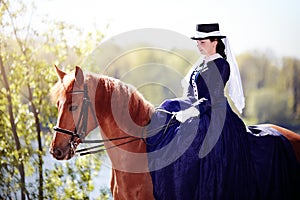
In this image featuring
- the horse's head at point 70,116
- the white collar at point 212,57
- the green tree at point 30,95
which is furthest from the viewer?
the green tree at point 30,95

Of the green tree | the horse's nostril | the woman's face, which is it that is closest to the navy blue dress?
the woman's face

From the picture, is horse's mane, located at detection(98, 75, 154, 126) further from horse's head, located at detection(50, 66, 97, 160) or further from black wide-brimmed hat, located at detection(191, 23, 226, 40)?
black wide-brimmed hat, located at detection(191, 23, 226, 40)

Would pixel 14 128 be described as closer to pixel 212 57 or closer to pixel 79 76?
pixel 79 76

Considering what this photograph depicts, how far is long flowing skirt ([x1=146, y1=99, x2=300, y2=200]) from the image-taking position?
10.2ft

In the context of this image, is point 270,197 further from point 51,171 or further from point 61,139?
point 51,171

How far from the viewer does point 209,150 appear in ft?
10.2

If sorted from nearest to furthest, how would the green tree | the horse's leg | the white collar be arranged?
the white collar → the horse's leg → the green tree

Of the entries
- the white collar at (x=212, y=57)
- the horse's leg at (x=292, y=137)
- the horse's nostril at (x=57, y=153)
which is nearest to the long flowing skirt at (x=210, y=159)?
the horse's leg at (x=292, y=137)

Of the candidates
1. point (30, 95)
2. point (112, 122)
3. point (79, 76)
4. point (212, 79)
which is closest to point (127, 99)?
point (112, 122)

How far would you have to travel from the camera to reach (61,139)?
3107 millimetres

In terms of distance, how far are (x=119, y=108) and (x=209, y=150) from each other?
24.7 inches

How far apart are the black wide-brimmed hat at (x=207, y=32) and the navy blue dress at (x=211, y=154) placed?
198 mm

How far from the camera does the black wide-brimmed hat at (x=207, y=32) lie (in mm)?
3281

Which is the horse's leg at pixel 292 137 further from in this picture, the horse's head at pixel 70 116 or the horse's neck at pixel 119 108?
the horse's head at pixel 70 116
